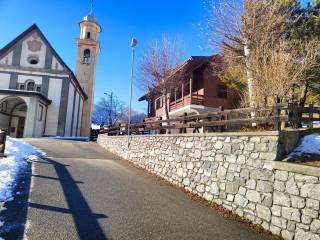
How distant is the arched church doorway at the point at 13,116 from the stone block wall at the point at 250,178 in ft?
79.1

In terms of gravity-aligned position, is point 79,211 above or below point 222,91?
below

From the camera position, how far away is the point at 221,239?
5.90 metres

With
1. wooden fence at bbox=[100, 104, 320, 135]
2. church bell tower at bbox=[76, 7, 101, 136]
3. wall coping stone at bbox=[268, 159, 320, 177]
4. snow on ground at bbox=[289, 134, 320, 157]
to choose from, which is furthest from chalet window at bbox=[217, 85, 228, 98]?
church bell tower at bbox=[76, 7, 101, 136]

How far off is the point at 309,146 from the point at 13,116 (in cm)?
3054

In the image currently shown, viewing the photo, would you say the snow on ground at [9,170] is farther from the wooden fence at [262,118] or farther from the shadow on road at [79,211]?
the wooden fence at [262,118]

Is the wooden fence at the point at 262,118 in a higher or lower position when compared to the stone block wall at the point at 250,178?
higher

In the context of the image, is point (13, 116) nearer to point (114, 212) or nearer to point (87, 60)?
point (87, 60)

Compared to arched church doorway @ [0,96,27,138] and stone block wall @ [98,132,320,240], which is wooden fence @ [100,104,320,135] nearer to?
stone block wall @ [98,132,320,240]

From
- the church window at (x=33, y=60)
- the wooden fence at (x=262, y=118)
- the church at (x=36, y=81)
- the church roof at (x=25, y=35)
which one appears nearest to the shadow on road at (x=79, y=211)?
the wooden fence at (x=262, y=118)

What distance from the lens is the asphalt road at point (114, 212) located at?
5734 millimetres

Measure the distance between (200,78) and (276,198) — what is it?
1918 cm

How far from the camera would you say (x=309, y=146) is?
6.91 m

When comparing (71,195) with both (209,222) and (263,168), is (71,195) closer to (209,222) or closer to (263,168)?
(209,222)

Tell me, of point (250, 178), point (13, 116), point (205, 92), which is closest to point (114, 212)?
point (250, 178)
